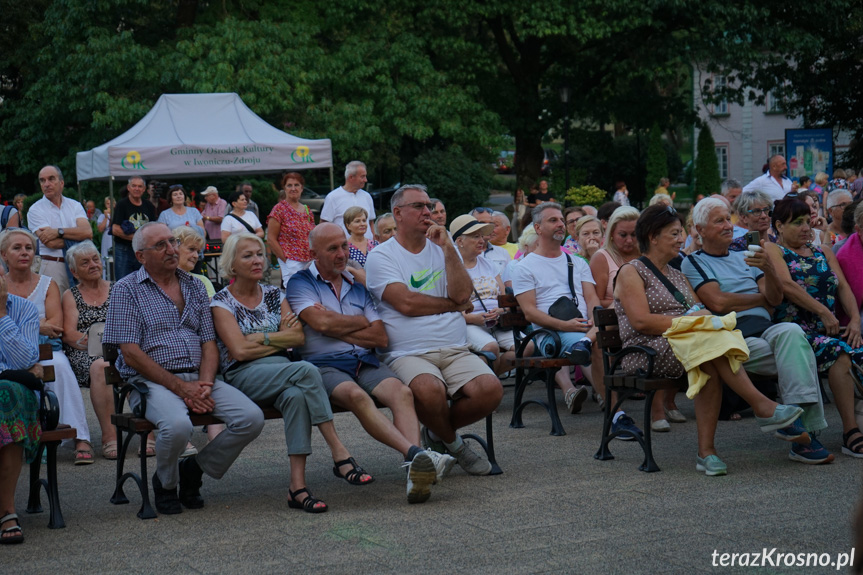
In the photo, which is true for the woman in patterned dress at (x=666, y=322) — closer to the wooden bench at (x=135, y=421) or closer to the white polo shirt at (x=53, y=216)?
the wooden bench at (x=135, y=421)

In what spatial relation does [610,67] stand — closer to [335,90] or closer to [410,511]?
[335,90]

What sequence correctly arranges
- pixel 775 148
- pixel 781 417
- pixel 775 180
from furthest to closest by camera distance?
1. pixel 775 148
2. pixel 775 180
3. pixel 781 417

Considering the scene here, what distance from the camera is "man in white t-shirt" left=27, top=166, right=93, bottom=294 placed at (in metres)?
11.0

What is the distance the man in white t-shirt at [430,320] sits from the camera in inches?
244

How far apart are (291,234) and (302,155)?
5.90 m

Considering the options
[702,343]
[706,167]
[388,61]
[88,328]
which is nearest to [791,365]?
[702,343]

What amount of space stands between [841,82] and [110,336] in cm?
3096

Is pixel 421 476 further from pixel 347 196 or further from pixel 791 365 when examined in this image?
pixel 347 196

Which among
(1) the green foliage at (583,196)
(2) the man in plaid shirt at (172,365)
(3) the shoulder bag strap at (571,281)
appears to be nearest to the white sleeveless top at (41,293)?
(2) the man in plaid shirt at (172,365)

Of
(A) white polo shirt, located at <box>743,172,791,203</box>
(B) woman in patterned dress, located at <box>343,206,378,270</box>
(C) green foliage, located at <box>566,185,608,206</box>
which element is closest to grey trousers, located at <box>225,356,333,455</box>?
(B) woman in patterned dress, located at <box>343,206,378,270</box>

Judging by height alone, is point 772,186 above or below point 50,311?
above

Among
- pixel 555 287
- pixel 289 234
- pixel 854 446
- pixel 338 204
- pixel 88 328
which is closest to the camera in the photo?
pixel 854 446

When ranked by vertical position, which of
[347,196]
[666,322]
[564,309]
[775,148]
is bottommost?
[564,309]

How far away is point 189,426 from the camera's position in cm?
553
